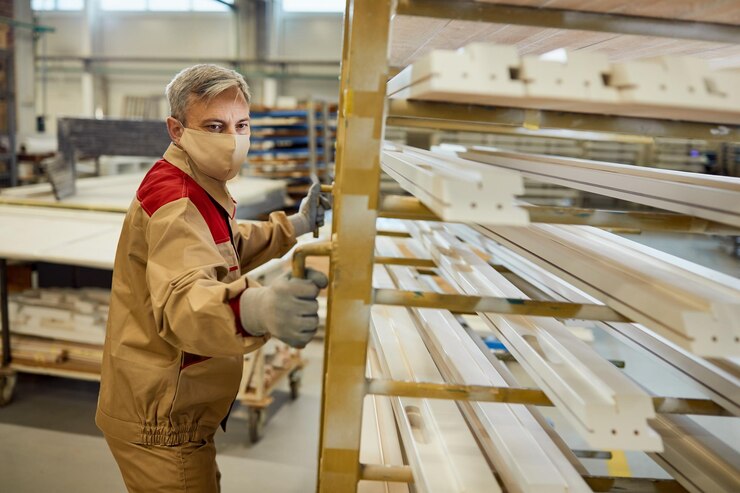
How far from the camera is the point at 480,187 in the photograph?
1.28 meters

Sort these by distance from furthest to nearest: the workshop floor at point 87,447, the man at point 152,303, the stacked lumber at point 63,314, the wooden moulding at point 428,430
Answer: the stacked lumber at point 63,314 < the workshop floor at point 87,447 < the man at point 152,303 < the wooden moulding at point 428,430

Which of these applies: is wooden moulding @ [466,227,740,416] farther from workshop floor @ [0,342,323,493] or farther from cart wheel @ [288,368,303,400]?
cart wheel @ [288,368,303,400]

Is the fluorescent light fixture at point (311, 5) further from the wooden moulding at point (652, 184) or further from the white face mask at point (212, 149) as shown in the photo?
the white face mask at point (212, 149)

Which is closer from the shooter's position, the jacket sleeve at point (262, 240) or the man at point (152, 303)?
the man at point (152, 303)

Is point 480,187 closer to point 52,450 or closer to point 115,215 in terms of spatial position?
point 52,450

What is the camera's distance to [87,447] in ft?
12.7

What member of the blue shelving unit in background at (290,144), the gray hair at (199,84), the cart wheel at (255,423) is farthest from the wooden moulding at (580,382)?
the blue shelving unit in background at (290,144)

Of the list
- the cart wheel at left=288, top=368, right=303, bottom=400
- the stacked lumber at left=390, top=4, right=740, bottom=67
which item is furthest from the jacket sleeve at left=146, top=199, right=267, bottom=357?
the cart wheel at left=288, top=368, right=303, bottom=400

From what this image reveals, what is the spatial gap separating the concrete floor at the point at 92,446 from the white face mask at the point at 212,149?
2205 millimetres

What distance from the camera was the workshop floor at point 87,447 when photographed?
3.54 metres

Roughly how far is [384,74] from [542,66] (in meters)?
0.38

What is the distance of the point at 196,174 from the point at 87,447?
8.64 feet

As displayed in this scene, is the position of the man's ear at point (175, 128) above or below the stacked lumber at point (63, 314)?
above

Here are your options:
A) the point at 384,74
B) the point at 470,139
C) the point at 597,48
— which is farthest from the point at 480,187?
the point at 470,139
